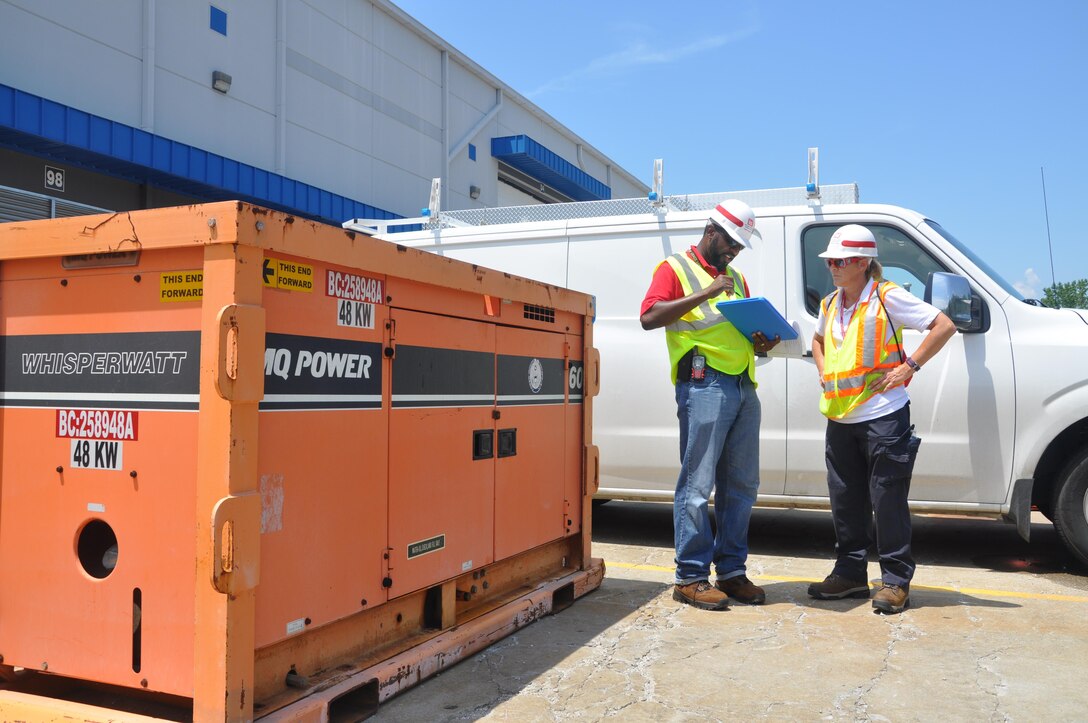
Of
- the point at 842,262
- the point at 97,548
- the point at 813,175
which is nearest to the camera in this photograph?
the point at 97,548

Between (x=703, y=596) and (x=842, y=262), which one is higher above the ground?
(x=842, y=262)

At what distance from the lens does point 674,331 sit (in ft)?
14.8

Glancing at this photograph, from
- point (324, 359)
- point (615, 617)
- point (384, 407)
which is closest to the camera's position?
point (324, 359)

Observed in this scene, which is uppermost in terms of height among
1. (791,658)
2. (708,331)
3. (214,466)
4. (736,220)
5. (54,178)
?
(54,178)

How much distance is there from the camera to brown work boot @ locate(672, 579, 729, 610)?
4.39 meters

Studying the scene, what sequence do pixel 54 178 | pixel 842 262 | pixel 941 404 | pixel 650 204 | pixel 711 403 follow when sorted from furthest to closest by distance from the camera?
pixel 54 178
pixel 650 204
pixel 941 404
pixel 842 262
pixel 711 403

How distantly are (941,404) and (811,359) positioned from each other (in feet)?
2.67

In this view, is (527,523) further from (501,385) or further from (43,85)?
(43,85)

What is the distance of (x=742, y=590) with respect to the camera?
14.9ft

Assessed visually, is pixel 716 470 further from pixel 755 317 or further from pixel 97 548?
pixel 97 548

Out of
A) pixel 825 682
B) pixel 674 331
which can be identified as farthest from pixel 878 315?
pixel 825 682

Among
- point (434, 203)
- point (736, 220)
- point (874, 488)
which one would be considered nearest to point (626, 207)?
point (434, 203)

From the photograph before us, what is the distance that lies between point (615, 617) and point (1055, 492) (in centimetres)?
283

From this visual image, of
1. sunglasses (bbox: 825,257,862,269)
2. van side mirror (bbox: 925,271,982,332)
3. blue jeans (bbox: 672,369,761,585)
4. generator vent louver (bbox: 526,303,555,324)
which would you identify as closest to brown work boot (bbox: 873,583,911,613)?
blue jeans (bbox: 672,369,761,585)
